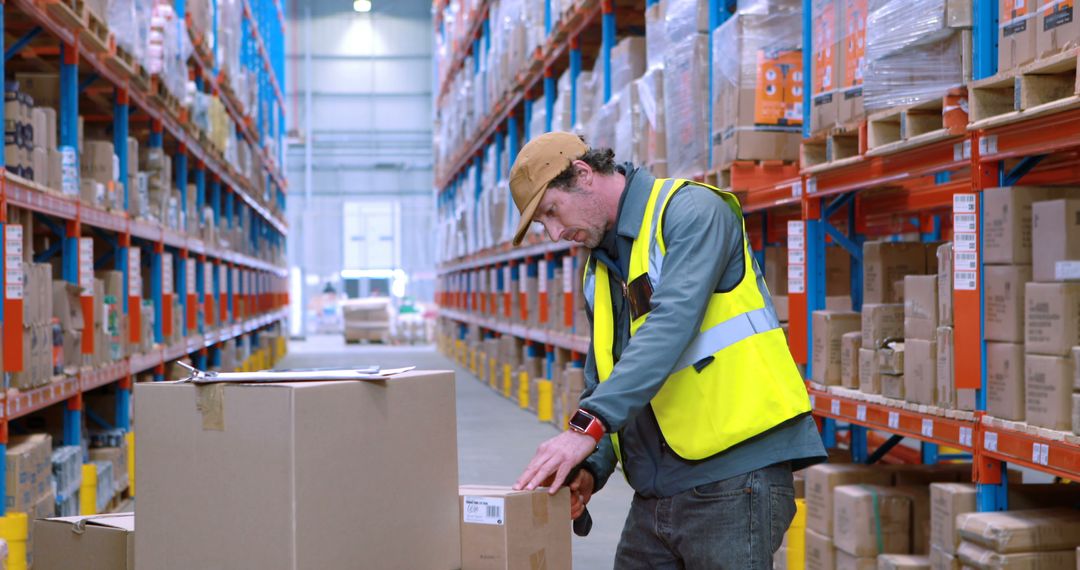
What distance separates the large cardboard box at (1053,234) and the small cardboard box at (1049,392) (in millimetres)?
260

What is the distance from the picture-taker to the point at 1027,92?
11.1 feet

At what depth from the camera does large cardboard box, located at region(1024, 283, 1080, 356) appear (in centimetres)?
338

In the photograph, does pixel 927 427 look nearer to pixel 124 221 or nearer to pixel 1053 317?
pixel 1053 317

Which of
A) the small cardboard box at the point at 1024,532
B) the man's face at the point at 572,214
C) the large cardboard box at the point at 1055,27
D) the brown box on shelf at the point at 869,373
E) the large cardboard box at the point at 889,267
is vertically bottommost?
the small cardboard box at the point at 1024,532

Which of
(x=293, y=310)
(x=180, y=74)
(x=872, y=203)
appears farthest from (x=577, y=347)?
(x=293, y=310)

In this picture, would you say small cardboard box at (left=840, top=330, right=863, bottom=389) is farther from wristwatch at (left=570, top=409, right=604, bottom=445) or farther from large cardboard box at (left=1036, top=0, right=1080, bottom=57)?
wristwatch at (left=570, top=409, right=604, bottom=445)

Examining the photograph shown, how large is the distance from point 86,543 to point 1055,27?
2.93 metres

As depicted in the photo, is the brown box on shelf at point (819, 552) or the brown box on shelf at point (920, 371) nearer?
the brown box on shelf at point (920, 371)

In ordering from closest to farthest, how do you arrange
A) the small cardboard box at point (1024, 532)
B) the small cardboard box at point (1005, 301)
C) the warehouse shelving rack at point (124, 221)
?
the small cardboard box at point (1024, 532) → the small cardboard box at point (1005, 301) → the warehouse shelving rack at point (124, 221)

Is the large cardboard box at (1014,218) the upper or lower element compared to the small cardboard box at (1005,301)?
upper

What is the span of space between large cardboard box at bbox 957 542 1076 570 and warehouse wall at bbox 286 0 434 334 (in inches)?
1040

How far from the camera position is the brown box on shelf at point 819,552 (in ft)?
14.9

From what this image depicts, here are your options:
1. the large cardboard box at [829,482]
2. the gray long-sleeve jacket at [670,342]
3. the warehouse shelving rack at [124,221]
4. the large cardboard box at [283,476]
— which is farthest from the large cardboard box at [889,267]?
the warehouse shelving rack at [124,221]

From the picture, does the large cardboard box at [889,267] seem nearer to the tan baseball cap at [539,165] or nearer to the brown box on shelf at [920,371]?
the brown box on shelf at [920,371]
